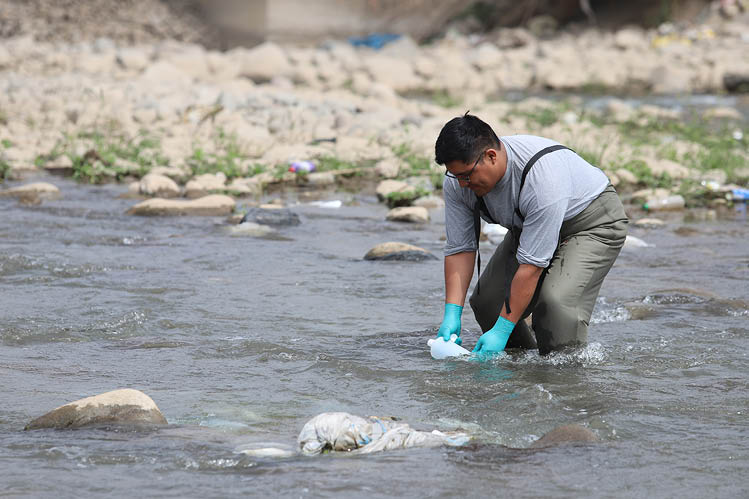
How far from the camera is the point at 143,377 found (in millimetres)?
3848

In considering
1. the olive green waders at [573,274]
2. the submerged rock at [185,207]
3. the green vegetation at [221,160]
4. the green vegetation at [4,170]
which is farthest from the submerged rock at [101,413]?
the green vegetation at [4,170]

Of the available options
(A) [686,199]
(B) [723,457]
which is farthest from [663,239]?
(B) [723,457]

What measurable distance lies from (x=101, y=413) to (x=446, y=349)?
1461mm

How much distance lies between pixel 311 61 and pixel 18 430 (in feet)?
48.4

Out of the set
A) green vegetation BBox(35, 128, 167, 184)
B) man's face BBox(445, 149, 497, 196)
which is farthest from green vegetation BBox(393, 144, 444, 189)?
man's face BBox(445, 149, 497, 196)

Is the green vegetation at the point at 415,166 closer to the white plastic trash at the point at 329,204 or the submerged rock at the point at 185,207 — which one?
the white plastic trash at the point at 329,204

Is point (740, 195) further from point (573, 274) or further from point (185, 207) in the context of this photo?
point (573, 274)

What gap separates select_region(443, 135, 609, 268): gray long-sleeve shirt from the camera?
3.71 metres

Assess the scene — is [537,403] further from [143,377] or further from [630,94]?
[630,94]

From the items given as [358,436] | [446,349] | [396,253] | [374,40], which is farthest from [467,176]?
[374,40]

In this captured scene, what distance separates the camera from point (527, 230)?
148 inches

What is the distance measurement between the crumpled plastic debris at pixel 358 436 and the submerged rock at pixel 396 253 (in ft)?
9.49

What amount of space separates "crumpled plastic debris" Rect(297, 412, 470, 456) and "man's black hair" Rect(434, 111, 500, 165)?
39.3 inches

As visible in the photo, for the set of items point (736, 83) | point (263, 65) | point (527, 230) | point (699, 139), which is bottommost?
point (699, 139)
